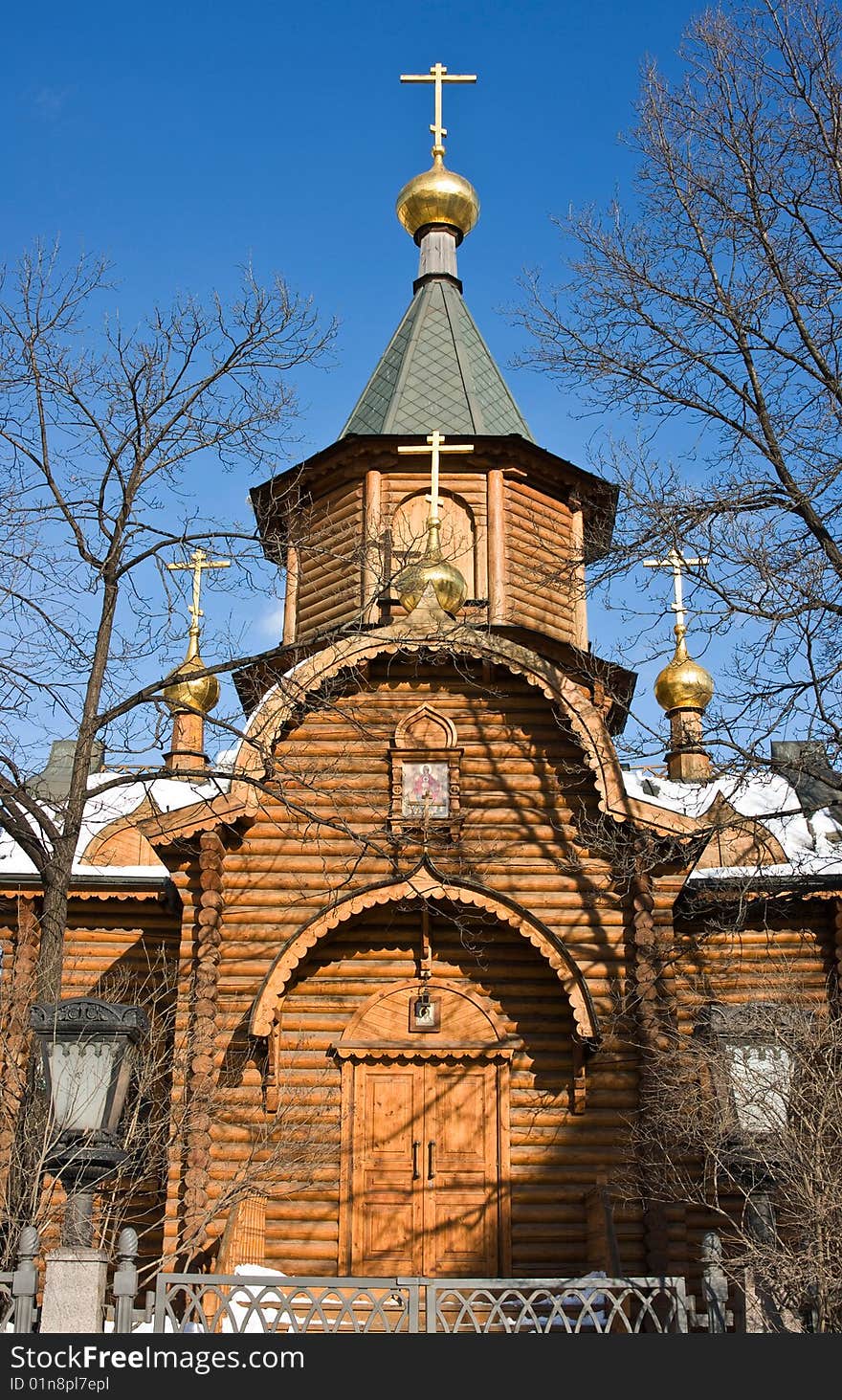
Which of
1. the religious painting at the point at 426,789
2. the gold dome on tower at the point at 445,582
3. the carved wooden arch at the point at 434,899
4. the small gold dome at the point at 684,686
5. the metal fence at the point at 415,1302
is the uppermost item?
the small gold dome at the point at 684,686

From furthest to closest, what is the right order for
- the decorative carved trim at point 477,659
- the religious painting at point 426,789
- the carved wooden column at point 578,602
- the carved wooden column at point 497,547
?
1. the carved wooden column at point 578,602
2. the carved wooden column at point 497,547
3. the religious painting at point 426,789
4. the decorative carved trim at point 477,659

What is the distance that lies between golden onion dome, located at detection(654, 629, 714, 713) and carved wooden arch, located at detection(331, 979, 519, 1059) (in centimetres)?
902

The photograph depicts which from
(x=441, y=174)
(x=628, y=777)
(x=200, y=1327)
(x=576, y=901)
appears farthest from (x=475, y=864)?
(x=441, y=174)

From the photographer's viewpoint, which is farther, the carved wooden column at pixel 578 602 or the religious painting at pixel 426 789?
the carved wooden column at pixel 578 602

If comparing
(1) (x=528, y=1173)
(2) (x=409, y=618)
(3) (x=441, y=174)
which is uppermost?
(3) (x=441, y=174)

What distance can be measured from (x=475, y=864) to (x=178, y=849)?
2435 millimetres

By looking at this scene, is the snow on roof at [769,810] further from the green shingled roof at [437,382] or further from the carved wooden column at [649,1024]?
the green shingled roof at [437,382]

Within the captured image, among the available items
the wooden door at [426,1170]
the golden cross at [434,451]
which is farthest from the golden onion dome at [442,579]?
the wooden door at [426,1170]

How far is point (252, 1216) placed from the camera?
11422 mm

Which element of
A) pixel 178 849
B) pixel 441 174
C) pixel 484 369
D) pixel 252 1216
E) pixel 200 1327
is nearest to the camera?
pixel 200 1327

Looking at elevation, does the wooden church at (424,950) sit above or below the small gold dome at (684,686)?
below

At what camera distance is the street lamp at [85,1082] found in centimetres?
745

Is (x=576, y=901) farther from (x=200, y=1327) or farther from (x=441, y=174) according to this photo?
(x=441, y=174)

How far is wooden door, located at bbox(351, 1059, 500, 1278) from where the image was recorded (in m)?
11.6
